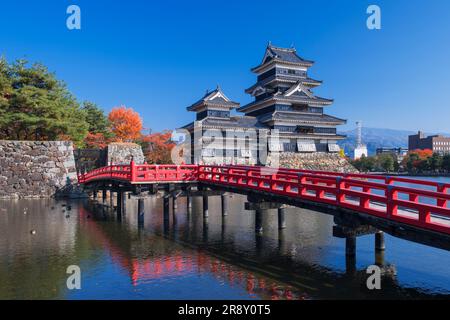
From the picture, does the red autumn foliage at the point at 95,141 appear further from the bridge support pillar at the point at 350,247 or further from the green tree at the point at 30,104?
the bridge support pillar at the point at 350,247

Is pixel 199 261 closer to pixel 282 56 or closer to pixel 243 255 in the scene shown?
pixel 243 255

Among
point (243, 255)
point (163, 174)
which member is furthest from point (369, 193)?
point (163, 174)

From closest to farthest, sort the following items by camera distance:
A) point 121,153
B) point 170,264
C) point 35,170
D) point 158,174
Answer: point 170,264 → point 158,174 → point 35,170 → point 121,153

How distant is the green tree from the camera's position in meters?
36.6

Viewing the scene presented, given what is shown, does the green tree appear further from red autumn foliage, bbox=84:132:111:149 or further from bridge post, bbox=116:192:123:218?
bridge post, bbox=116:192:123:218

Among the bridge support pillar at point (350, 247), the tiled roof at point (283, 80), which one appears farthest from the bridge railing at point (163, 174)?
the tiled roof at point (283, 80)

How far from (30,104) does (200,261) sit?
31211mm

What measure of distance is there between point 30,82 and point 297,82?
36.9m

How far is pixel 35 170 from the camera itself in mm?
35156

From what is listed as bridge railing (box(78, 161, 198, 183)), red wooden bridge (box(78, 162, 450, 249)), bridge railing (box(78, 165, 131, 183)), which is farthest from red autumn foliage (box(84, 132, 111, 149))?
bridge railing (box(78, 161, 198, 183))

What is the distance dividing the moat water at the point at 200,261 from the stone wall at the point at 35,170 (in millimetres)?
13035

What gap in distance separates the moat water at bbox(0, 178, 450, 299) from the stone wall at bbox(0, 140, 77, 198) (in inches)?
513

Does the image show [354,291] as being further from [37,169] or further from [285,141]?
[285,141]
